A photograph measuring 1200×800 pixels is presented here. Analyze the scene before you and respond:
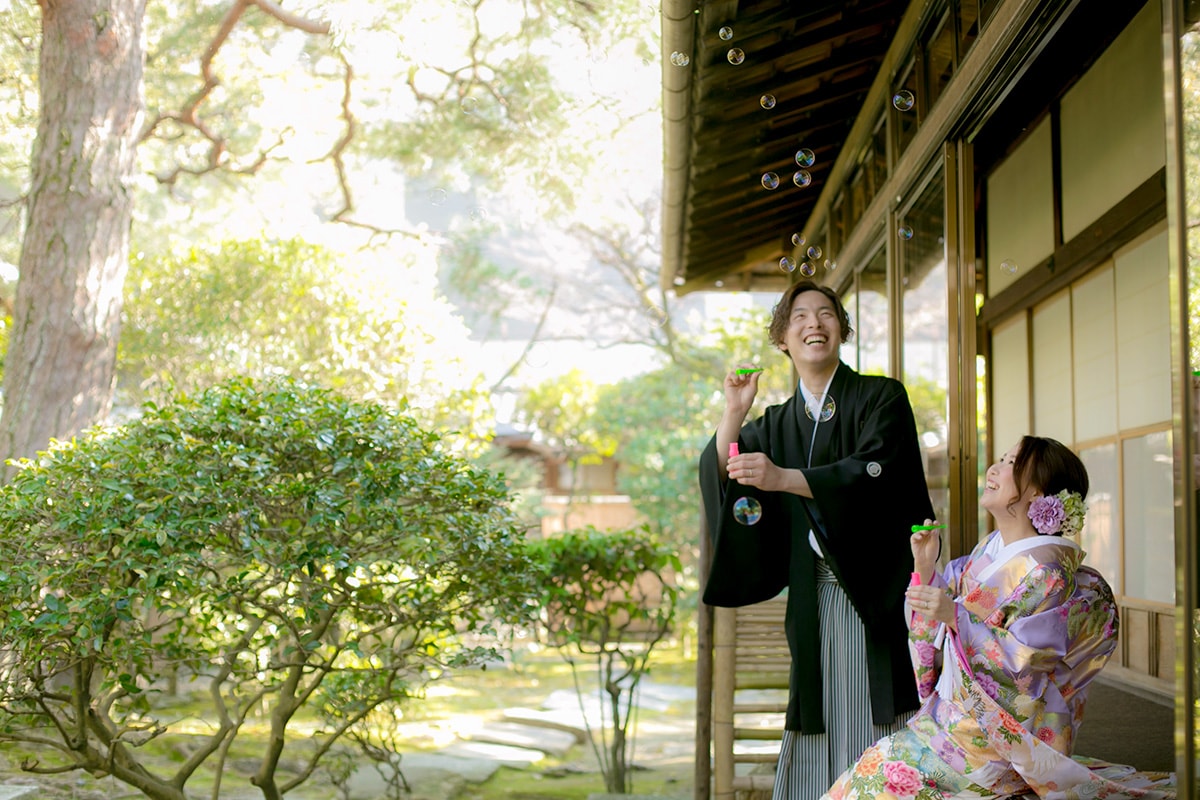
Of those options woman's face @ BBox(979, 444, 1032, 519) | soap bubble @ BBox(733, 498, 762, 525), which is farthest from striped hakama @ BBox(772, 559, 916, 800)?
woman's face @ BBox(979, 444, 1032, 519)

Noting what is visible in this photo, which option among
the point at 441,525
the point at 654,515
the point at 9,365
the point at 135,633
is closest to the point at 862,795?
the point at 441,525

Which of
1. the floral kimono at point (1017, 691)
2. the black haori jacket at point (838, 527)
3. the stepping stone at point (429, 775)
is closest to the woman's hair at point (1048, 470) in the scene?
the floral kimono at point (1017, 691)

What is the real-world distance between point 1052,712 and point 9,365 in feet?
19.9

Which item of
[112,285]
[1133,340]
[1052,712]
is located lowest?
[1052,712]

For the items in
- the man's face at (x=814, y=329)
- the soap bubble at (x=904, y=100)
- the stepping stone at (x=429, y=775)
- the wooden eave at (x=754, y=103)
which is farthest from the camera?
the stepping stone at (x=429, y=775)

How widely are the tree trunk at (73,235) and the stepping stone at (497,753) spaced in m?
2.97

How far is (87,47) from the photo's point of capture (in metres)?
6.71

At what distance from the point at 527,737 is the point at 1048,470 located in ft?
19.0

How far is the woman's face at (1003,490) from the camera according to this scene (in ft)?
A: 7.95

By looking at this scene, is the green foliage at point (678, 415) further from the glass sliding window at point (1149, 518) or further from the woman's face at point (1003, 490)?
the woman's face at point (1003, 490)

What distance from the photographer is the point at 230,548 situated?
3918mm

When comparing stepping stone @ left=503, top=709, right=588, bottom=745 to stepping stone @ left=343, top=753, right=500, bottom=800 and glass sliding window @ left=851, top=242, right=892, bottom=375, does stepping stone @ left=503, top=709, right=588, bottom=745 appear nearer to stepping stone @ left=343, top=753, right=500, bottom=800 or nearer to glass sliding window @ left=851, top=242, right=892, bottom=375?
stepping stone @ left=343, top=753, right=500, bottom=800

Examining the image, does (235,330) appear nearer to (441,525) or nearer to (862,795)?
(441,525)

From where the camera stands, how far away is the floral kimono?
225 centimetres
